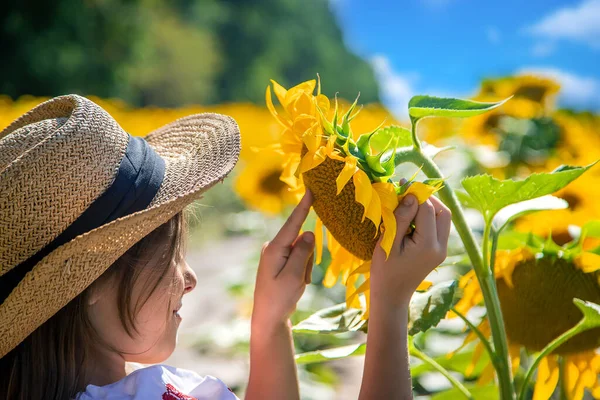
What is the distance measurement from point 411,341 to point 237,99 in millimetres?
17376

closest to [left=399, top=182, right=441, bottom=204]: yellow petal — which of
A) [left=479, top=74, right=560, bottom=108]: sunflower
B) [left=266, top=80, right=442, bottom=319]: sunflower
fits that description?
[left=266, top=80, right=442, bottom=319]: sunflower

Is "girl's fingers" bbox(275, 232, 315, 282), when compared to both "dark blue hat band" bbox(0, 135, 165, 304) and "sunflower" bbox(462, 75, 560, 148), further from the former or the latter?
"sunflower" bbox(462, 75, 560, 148)

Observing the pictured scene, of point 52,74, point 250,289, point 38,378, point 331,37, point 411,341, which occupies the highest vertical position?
point 331,37

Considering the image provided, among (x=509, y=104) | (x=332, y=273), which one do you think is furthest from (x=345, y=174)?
(x=509, y=104)

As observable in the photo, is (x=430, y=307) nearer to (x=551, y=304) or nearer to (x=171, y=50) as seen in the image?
(x=551, y=304)

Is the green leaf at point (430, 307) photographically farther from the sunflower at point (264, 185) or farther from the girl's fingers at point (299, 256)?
the sunflower at point (264, 185)

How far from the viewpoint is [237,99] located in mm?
17969

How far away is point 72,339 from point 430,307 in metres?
0.43

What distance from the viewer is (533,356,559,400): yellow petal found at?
0.93 metres

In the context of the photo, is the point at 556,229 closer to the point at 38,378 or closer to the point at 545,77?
the point at 38,378

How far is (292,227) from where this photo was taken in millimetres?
908

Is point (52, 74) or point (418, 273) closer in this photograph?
point (418, 273)

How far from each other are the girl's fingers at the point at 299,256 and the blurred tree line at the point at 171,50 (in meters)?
11.1

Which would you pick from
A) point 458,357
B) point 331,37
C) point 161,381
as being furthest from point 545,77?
point 331,37
